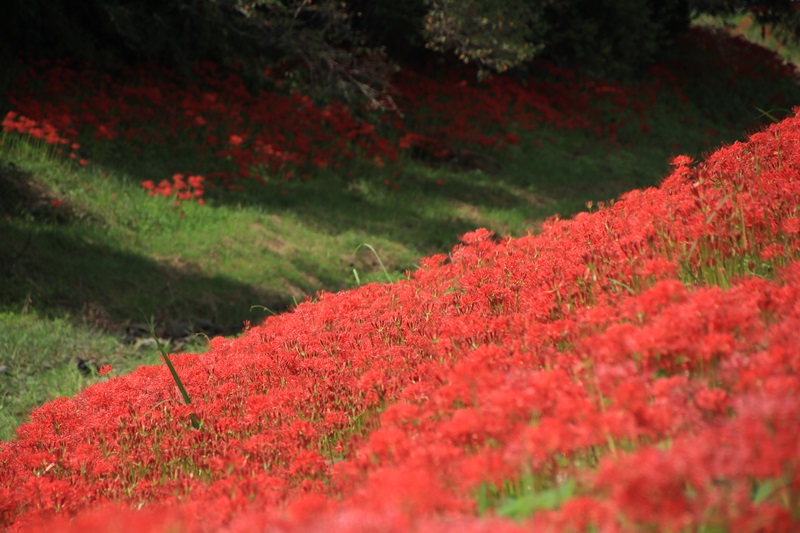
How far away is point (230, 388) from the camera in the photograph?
4.66m

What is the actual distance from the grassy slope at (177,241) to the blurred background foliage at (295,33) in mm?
2260

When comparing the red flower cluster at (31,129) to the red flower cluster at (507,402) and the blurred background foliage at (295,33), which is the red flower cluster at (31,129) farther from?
the red flower cluster at (507,402)

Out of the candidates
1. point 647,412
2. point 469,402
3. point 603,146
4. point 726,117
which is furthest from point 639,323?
point 726,117

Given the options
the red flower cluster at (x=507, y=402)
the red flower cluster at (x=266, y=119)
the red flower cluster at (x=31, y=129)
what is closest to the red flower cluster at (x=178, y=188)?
the red flower cluster at (x=266, y=119)

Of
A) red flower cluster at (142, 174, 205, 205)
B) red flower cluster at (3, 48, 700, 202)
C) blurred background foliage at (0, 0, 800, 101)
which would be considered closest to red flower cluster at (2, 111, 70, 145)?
red flower cluster at (3, 48, 700, 202)

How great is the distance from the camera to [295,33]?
16016 millimetres

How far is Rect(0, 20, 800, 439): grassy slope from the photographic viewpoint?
8.56 meters

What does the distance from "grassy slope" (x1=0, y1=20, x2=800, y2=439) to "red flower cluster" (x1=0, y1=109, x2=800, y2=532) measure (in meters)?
2.62

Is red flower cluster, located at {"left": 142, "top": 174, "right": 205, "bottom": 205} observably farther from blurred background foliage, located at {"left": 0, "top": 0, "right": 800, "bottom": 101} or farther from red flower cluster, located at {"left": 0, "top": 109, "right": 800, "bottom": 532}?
red flower cluster, located at {"left": 0, "top": 109, "right": 800, "bottom": 532}

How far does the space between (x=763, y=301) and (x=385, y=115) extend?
1592cm

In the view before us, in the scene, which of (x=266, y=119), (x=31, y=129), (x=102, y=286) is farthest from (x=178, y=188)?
(x=266, y=119)

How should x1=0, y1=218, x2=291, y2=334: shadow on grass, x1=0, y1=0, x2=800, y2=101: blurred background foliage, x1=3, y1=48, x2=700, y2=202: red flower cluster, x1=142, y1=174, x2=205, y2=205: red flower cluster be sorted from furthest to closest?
x1=0, y1=0, x2=800, y2=101: blurred background foliage, x1=3, y1=48, x2=700, y2=202: red flower cluster, x1=142, y1=174, x2=205, y2=205: red flower cluster, x1=0, y1=218, x2=291, y2=334: shadow on grass

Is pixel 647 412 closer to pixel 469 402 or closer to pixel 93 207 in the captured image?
pixel 469 402

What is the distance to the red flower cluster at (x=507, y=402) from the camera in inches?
77.6
